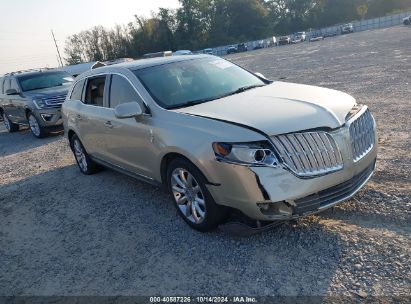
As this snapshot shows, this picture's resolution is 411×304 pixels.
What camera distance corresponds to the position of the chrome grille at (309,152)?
11.7ft

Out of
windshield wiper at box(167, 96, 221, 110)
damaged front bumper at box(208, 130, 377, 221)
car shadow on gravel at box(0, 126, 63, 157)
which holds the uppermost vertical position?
windshield wiper at box(167, 96, 221, 110)

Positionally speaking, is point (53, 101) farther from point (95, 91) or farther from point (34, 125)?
point (95, 91)

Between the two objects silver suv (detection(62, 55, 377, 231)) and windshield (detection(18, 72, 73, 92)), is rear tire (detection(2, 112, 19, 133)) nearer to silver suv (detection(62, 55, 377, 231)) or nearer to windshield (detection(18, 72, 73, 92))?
windshield (detection(18, 72, 73, 92))

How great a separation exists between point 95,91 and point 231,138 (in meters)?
3.22

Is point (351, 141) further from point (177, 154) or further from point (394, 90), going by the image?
point (394, 90)

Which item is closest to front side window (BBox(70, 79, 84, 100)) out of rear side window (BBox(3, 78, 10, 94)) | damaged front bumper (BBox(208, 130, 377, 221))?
damaged front bumper (BBox(208, 130, 377, 221))

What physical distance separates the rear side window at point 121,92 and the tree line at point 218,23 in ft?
285

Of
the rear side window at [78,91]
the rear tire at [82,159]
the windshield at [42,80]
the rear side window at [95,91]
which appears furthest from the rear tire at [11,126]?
the rear side window at [95,91]

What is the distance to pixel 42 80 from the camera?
12.7 metres

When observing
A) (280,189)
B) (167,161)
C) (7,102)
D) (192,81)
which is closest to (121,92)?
(192,81)

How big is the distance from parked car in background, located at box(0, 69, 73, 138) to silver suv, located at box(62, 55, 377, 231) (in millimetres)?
6307

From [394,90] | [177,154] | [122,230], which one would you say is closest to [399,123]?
[394,90]

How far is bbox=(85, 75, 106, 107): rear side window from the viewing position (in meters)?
5.92

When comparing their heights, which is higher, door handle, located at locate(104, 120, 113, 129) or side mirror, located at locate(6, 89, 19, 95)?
side mirror, located at locate(6, 89, 19, 95)
